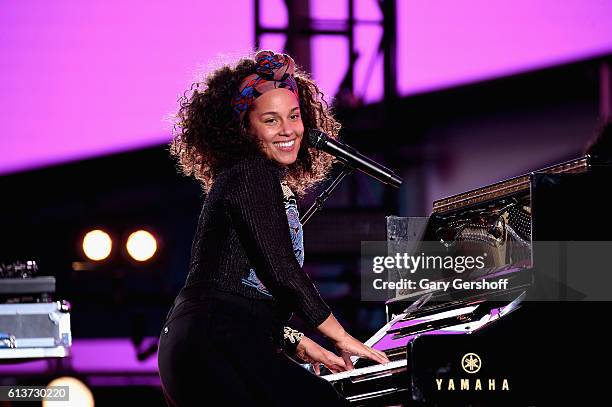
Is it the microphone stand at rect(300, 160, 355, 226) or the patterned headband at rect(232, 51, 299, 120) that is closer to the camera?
the patterned headband at rect(232, 51, 299, 120)

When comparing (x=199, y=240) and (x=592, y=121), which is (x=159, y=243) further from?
(x=592, y=121)

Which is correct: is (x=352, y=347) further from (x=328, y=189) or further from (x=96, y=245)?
(x=96, y=245)

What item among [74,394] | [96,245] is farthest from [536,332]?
[74,394]

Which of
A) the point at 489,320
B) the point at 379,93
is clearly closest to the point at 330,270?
the point at 379,93

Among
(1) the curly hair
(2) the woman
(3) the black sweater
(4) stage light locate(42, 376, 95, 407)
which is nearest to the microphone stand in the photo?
(1) the curly hair

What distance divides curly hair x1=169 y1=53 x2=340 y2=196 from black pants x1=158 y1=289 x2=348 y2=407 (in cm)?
42

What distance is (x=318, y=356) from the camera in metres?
2.31

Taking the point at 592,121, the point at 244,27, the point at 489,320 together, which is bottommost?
the point at 489,320

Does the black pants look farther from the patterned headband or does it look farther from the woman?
the patterned headband

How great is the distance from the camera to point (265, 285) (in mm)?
2045

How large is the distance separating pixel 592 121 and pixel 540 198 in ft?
14.5

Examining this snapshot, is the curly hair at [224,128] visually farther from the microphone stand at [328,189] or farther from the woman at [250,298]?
the microphone stand at [328,189]

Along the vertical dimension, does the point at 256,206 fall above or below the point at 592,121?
below

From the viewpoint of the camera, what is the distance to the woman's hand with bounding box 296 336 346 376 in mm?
2268
